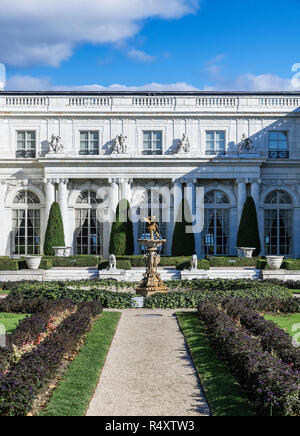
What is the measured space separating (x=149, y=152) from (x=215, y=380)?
33.9 metres

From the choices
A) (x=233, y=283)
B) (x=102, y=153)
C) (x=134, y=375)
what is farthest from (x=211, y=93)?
(x=134, y=375)

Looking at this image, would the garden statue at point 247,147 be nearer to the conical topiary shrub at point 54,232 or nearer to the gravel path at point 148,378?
the conical topiary shrub at point 54,232

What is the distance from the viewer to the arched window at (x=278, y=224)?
44.1m

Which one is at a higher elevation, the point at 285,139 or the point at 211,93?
the point at 211,93

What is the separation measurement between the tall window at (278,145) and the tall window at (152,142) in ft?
27.7

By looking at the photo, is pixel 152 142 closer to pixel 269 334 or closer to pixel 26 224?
pixel 26 224

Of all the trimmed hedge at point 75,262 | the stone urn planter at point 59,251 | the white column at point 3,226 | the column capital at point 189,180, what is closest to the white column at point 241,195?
the column capital at point 189,180

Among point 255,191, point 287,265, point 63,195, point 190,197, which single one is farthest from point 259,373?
point 63,195

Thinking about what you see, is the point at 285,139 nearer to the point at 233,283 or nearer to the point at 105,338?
the point at 233,283

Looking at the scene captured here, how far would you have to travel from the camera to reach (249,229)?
41.2 m

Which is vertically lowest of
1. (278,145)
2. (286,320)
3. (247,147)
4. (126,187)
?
(286,320)

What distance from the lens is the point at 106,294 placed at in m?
22.4

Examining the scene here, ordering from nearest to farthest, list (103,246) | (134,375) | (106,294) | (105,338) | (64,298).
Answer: (134,375) → (105,338) → (64,298) → (106,294) → (103,246)

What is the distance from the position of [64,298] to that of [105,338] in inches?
223
